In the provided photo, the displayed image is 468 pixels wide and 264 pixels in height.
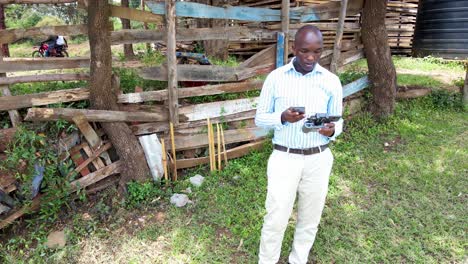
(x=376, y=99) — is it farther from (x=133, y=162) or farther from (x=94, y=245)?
(x=94, y=245)

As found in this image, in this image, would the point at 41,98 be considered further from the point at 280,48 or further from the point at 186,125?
the point at 280,48

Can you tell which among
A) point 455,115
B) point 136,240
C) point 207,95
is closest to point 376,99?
point 455,115

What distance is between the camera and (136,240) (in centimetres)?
350

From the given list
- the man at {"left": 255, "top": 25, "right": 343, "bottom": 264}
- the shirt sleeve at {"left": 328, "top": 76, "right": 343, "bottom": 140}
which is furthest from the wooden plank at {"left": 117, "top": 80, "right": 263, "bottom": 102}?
the shirt sleeve at {"left": 328, "top": 76, "right": 343, "bottom": 140}

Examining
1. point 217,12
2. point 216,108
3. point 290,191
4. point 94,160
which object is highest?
point 217,12

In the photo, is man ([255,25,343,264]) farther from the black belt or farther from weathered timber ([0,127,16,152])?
weathered timber ([0,127,16,152])

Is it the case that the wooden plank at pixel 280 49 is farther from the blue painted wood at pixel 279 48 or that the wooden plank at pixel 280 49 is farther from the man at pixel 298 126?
the man at pixel 298 126

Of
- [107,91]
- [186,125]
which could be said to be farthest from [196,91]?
[107,91]

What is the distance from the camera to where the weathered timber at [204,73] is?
167 inches

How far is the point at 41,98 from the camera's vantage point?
12.8 feet

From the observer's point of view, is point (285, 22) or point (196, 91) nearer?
point (196, 91)

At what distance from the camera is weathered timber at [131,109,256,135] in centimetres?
441

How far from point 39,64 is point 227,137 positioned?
255cm

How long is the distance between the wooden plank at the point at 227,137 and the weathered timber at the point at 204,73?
0.77 m
